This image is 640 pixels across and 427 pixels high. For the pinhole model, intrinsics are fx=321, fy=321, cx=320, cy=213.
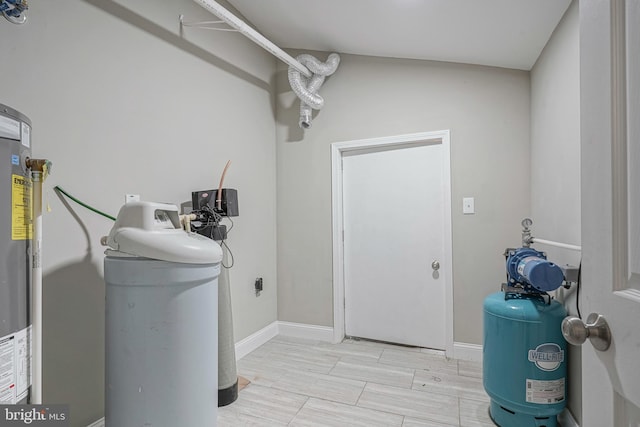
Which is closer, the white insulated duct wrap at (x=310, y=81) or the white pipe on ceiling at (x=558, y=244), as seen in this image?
the white pipe on ceiling at (x=558, y=244)

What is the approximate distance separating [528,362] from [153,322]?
1809 millimetres

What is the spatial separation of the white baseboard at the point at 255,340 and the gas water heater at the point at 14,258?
181 cm

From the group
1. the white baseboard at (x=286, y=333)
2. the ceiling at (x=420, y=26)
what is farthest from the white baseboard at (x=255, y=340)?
the ceiling at (x=420, y=26)

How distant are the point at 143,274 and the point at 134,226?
0.21 metres

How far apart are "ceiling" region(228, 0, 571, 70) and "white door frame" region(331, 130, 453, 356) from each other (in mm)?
677

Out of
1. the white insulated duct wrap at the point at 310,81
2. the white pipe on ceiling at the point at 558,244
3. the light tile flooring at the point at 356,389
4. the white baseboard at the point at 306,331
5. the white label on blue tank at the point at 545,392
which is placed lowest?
the light tile flooring at the point at 356,389

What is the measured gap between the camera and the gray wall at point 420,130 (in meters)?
2.56

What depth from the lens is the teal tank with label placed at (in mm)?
1637

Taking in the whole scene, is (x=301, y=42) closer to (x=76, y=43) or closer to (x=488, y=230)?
(x=76, y=43)

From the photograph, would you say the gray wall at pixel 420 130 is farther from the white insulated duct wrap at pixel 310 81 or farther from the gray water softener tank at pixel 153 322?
the gray water softener tank at pixel 153 322

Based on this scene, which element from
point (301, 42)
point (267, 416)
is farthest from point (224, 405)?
point (301, 42)

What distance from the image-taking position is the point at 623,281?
586mm

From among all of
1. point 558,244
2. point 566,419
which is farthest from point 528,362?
point 558,244

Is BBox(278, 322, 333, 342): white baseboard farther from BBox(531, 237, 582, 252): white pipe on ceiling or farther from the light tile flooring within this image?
BBox(531, 237, 582, 252): white pipe on ceiling
